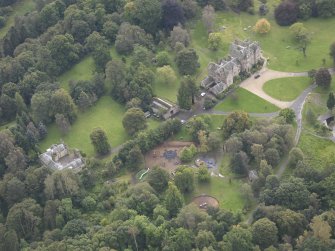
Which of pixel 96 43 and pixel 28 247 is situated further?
pixel 96 43

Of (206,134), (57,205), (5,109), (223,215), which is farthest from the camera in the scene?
(5,109)

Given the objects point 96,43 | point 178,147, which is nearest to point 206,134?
point 178,147

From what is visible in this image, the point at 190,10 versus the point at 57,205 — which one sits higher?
the point at 190,10

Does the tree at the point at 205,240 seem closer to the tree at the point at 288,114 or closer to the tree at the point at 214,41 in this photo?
the tree at the point at 288,114

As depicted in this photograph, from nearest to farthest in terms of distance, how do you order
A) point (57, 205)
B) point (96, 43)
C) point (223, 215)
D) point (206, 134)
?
point (223, 215) → point (57, 205) → point (206, 134) → point (96, 43)

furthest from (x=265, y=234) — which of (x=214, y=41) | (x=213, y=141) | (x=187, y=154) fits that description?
(x=214, y=41)

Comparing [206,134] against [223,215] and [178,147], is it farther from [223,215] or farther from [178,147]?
[223,215]

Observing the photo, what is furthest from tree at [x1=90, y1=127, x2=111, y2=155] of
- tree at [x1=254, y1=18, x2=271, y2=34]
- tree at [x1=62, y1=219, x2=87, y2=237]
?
tree at [x1=254, y1=18, x2=271, y2=34]
